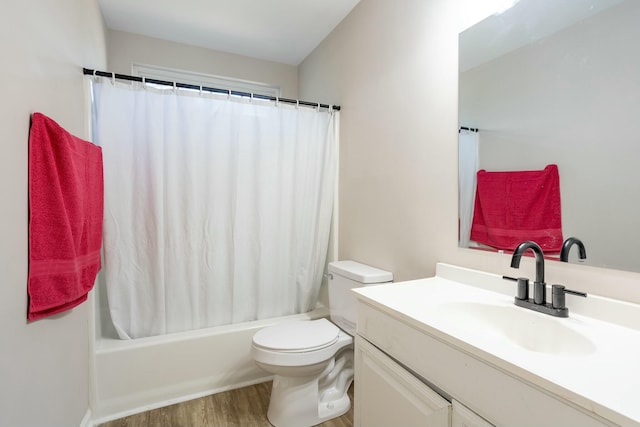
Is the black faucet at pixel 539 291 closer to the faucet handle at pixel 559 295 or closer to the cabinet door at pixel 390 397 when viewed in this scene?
the faucet handle at pixel 559 295

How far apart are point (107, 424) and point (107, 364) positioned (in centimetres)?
31

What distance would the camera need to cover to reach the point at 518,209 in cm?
116

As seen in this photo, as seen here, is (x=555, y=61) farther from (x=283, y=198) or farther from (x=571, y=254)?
(x=283, y=198)

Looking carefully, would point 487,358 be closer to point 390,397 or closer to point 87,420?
point 390,397

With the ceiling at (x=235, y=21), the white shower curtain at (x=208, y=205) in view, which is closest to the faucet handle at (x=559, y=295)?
the white shower curtain at (x=208, y=205)

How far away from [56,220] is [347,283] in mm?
1382

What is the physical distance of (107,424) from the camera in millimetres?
1619

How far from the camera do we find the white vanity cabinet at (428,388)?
60cm

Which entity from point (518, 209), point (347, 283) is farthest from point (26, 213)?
point (518, 209)

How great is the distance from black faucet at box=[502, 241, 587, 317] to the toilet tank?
0.76 m

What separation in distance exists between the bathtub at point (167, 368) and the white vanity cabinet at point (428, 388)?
0.99 m

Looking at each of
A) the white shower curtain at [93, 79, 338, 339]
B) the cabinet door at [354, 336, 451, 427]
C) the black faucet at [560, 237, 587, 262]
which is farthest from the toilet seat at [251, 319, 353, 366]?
the black faucet at [560, 237, 587, 262]

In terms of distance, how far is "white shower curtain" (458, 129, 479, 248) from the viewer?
1.29 m

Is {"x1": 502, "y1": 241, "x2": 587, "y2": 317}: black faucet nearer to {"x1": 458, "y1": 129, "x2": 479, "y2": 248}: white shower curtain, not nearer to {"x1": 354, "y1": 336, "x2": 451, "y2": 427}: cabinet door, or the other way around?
{"x1": 458, "y1": 129, "x2": 479, "y2": 248}: white shower curtain
